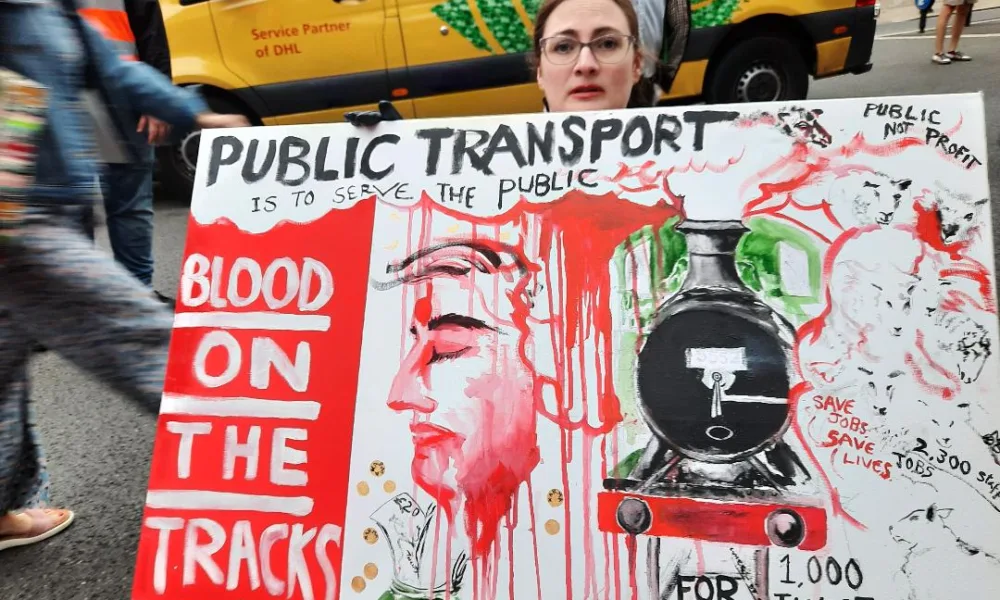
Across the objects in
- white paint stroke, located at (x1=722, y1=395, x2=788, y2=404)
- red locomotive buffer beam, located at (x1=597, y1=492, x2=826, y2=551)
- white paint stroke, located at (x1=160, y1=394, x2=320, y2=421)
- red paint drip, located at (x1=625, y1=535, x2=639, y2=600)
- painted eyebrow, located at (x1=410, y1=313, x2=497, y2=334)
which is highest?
painted eyebrow, located at (x1=410, y1=313, x2=497, y2=334)

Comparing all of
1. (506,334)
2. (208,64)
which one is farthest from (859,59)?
(506,334)

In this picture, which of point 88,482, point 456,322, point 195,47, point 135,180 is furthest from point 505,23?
point 456,322

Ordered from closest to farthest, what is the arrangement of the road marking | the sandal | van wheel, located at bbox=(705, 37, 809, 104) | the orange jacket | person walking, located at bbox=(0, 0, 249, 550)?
person walking, located at bbox=(0, 0, 249, 550)
the orange jacket
the sandal
van wheel, located at bbox=(705, 37, 809, 104)
the road marking

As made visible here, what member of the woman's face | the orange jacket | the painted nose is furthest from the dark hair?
the orange jacket

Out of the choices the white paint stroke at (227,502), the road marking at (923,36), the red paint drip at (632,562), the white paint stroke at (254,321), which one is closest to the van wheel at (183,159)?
the white paint stroke at (254,321)

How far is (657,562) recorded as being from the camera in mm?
931

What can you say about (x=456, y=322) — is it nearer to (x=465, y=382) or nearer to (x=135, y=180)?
(x=465, y=382)

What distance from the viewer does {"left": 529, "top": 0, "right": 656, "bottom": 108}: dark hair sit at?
1.51 m

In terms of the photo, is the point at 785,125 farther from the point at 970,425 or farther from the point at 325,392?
the point at 325,392

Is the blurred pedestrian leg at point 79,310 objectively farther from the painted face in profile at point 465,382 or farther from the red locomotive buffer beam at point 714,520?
the red locomotive buffer beam at point 714,520

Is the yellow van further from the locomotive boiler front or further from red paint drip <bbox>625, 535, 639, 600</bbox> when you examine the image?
red paint drip <bbox>625, 535, 639, 600</bbox>

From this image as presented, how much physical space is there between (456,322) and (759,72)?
4273mm

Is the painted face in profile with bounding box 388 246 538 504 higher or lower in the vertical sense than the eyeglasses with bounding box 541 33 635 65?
lower

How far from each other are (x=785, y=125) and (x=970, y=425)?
1.64 ft
